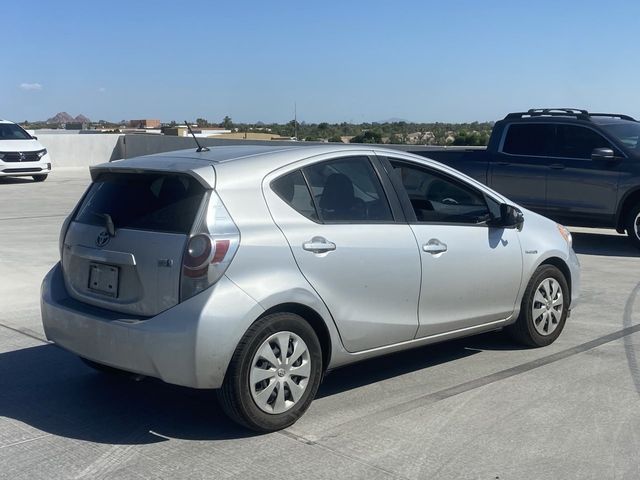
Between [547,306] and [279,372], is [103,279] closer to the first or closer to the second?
[279,372]

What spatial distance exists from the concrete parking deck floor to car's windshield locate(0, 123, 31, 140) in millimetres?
17502

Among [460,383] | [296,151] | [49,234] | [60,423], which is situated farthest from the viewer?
[49,234]

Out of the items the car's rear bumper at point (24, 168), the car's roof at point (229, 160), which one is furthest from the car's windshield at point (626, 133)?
the car's rear bumper at point (24, 168)

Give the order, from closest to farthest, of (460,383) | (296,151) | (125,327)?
(125,327), (296,151), (460,383)

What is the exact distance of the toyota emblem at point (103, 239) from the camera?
5141 mm

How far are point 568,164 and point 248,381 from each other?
352 inches

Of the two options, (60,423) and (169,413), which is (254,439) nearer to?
(169,413)

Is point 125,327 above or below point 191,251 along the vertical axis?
below

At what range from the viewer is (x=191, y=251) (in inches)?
186

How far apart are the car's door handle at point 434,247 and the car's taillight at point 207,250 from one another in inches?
60.5

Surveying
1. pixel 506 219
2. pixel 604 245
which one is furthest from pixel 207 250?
pixel 604 245

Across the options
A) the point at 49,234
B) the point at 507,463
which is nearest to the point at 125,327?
the point at 507,463

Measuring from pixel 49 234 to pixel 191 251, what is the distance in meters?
9.24

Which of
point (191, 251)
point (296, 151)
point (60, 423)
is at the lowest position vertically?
point (60, 423)
